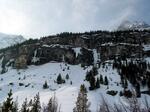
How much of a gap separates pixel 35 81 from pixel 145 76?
80.4 m

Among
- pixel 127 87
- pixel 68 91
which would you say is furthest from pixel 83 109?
pixel 127 87

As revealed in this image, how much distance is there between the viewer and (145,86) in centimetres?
16850

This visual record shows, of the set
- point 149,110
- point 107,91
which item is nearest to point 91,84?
point 107,91

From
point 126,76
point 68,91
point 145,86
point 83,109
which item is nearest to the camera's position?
point 83,109

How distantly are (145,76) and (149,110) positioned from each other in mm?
172916

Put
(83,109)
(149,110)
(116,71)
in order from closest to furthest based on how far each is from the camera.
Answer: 1. (149,110)
2. (83,109)
3. (116,71)

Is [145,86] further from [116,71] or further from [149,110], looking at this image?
[149,110]

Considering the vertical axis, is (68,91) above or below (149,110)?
below

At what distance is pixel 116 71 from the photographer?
196125 mm

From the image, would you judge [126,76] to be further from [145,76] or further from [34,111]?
[34,111]

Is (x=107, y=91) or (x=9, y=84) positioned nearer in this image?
(x=107, y=91)

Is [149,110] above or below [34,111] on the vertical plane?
above

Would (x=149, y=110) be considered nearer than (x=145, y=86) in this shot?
Yes

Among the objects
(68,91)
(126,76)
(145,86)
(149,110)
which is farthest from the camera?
(126,76)
